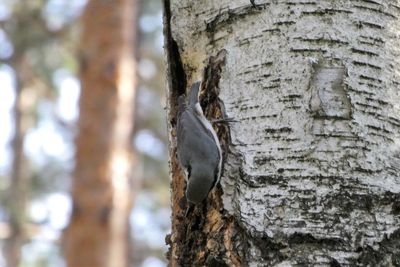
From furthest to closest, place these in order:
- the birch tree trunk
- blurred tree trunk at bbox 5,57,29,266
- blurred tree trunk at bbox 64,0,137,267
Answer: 1. blurred tree trunk at bbox 5,57,29,266
2. blurred tree trunk at bbox 64,0,137,267
3. the birch tree trunk

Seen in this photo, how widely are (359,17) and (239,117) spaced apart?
10.1 inches

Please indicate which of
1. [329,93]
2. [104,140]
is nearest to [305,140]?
[329,93]

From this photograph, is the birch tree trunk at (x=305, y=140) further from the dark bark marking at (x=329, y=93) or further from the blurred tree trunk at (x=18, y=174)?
the blurred tree trunk at (x=18, y=174)

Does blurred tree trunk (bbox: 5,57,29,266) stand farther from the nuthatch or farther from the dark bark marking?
the dark bark marking

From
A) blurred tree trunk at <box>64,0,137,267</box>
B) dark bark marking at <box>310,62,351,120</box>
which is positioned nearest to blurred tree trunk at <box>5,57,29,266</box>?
blurred tree trunk at <box>64,0,137,267</box>

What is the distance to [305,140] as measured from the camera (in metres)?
1.13

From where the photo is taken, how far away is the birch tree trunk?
42.5 inches

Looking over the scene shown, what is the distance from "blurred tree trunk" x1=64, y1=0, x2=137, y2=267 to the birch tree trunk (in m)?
2.51

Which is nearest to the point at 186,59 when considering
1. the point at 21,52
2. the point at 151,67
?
the point at 21,52

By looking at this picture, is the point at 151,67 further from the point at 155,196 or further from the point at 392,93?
the point at 392,93

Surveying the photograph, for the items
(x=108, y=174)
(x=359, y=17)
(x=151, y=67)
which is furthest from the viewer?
(x=151, y=67)

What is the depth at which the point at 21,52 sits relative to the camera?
6375 mm

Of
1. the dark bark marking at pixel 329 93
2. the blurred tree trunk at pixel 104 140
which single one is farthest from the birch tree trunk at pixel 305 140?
the blurred tree trunk at pixel 104 140

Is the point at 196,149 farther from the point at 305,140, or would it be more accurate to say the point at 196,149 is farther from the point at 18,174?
the point at 18,174
